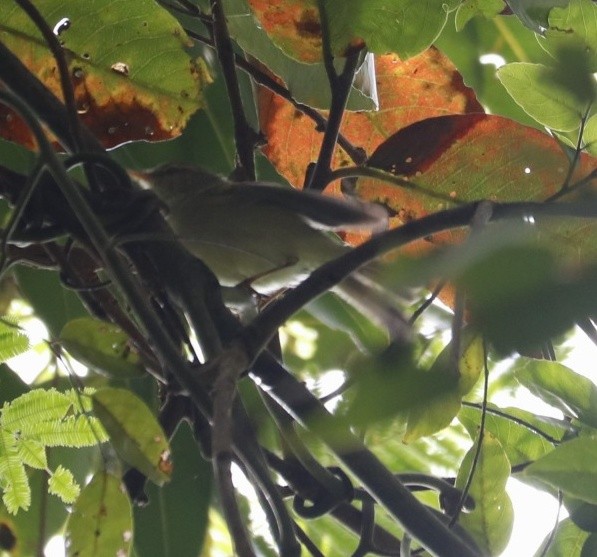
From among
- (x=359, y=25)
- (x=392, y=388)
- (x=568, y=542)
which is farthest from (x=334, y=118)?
(x=392, y=388)

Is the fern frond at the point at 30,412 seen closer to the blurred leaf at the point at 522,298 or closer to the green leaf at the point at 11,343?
the green leaf at the point at 11,343

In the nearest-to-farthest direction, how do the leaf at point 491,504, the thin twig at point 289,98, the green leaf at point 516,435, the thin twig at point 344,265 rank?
the thin twig at point 344,265 → the leaf at point 491,504 → the green leaf at point 516,435 → the thin twig at point 289,98

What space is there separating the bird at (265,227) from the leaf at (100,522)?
0.76 feet

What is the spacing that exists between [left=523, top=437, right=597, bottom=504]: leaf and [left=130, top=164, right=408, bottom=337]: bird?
22 centimetres

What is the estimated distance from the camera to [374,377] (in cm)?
17

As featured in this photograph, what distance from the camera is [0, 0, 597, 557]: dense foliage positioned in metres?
0.47

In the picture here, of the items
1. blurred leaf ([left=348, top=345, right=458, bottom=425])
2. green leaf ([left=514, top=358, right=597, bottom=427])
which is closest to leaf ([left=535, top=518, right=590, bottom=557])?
green leaf ([left=514, top=358, right=597, bottom=427])

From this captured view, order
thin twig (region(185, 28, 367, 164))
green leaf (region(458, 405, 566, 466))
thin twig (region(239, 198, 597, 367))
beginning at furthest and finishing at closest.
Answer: thin twig (region(185, 28, 367, 164))
green leaf (region(458, 405, 566, 466))
thin twig (region(239, 198, 597, 367))

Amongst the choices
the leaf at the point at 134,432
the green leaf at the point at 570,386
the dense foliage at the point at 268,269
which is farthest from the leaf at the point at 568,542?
the leaf at the point at 134,432

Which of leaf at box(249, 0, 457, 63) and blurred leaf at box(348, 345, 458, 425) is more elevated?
leaf at box(249, 0, 457, 63)

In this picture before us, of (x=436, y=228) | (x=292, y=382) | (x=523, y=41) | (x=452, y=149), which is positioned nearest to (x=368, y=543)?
(x=292, y=382)

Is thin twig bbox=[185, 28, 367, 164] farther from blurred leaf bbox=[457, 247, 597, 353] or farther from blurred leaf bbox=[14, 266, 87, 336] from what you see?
blurred leaf bbox=[457, 247, 597, 353]

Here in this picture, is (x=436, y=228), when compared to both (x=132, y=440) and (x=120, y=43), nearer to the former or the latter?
(x=132, y=440)

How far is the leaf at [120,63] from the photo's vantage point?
0.78m
